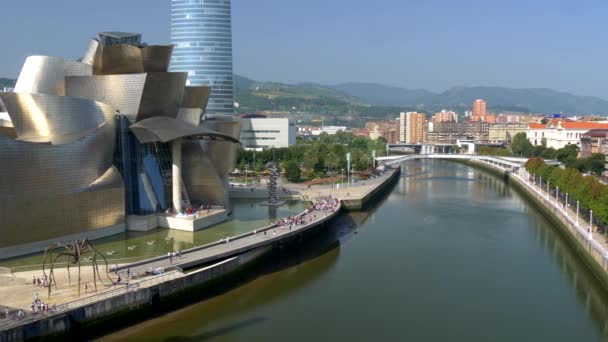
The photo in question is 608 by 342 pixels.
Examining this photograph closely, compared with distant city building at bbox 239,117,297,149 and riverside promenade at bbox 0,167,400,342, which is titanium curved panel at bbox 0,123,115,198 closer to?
riverside promenade at bbox 0,167,400,342

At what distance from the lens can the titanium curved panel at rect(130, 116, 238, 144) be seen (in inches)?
1187

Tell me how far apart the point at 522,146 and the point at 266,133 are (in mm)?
42588

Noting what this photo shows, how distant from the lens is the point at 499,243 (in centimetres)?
3394

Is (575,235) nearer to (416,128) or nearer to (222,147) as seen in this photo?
(222,147)

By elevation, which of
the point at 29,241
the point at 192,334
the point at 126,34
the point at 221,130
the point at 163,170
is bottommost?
the point at 192,334

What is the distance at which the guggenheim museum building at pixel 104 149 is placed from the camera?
82.2 feet

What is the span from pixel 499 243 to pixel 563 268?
17.6 ft

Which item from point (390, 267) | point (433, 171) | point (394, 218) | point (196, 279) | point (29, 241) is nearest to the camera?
point (196, 279)

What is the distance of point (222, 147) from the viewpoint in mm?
37406

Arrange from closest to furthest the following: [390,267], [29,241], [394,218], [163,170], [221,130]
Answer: [29,241] → [390,267] → [163,170] → [221,130] → [394,218]

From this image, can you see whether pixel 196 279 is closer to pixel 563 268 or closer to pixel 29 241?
pixel 29 241

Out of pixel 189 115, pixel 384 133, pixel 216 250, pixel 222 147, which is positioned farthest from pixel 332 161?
pixel 384 133

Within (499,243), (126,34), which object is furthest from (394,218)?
(126,34)

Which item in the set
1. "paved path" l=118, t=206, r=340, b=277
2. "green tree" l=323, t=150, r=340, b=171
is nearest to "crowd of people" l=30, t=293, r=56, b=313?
"paved path" l=118, t=206, r=340, b=277
